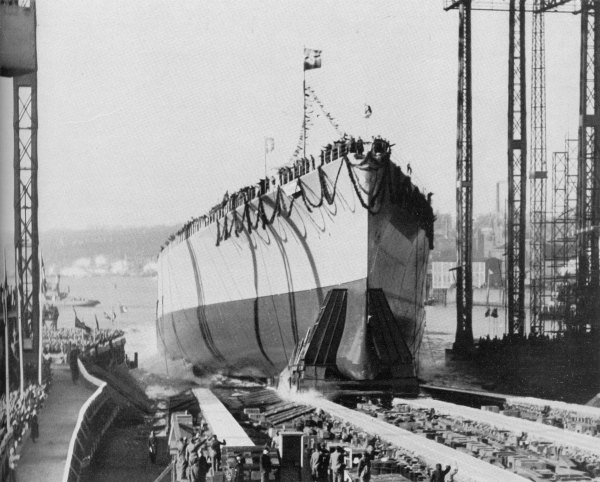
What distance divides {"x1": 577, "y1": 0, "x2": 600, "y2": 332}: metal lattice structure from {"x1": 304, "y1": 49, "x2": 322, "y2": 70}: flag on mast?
6.55m

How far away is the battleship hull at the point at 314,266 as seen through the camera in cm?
1420

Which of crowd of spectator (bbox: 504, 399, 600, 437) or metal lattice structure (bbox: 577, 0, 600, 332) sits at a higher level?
metal lattice structure (bbox: 577, 0, 600, 332)

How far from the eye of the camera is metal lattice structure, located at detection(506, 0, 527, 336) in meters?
18.9

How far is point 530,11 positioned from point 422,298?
739 centimetres

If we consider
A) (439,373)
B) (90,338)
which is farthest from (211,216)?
(439,373)

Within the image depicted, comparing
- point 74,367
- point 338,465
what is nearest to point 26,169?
point 74,367

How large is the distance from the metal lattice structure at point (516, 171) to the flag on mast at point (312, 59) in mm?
6840

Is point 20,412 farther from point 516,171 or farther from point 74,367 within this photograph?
point 516,171

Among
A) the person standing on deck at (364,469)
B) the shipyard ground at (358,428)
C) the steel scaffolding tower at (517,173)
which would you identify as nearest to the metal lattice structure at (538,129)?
the steel scaffolding tower at (517,173)

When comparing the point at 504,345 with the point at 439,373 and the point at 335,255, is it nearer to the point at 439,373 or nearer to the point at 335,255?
the point at 439,373

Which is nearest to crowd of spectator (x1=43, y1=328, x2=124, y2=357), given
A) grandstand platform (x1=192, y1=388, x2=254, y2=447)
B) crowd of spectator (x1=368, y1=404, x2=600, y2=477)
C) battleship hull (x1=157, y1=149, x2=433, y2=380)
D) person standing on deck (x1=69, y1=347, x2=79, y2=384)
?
person standing on deck (x1=69, y1=347, x2=79, y2=384)

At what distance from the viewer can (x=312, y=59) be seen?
13.4 metres

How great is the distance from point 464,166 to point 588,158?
2.56m

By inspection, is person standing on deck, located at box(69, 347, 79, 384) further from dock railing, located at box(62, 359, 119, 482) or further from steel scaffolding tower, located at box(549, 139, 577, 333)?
steel scaffolding tower, located at box(549, 139, 577, 333)
